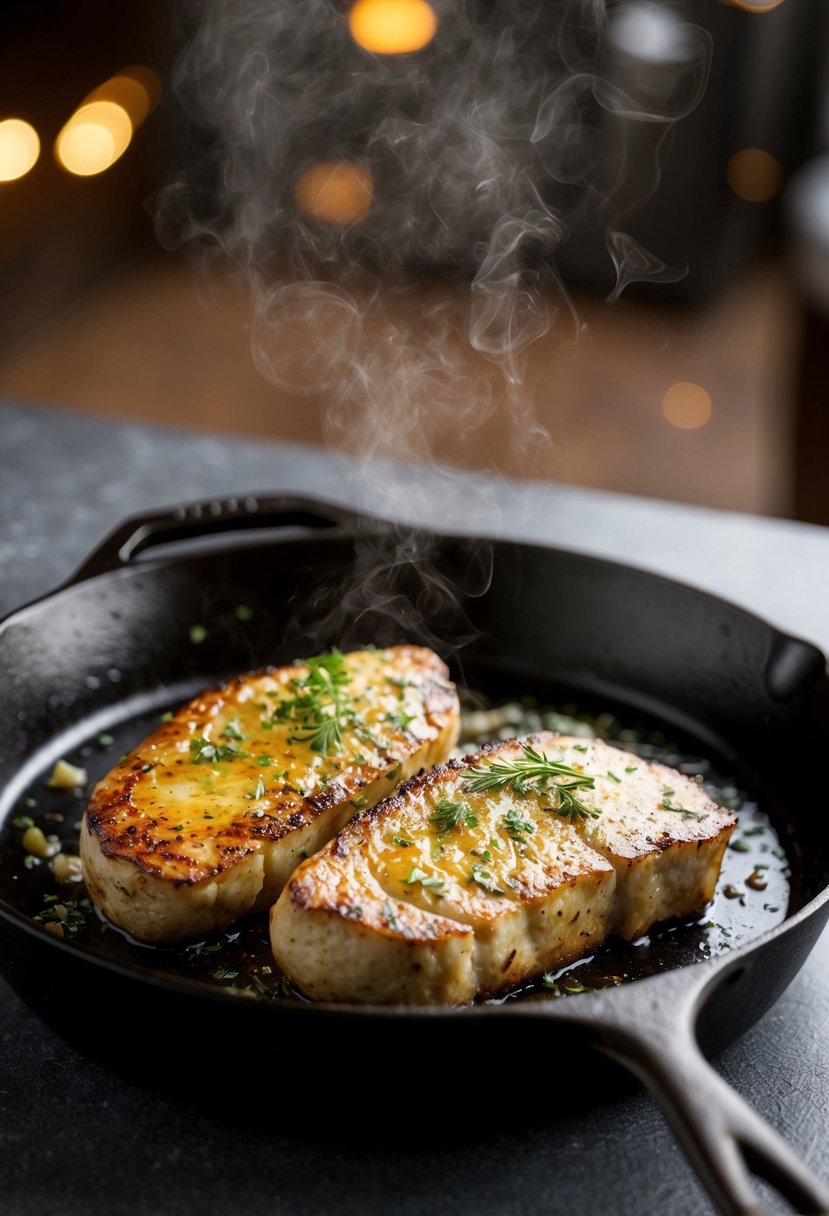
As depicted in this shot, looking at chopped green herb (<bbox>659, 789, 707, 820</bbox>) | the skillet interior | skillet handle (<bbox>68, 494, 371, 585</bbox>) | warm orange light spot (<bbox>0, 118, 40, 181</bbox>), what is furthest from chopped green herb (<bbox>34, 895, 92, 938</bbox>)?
warm orange light spot (<bbox>0, 118, 40, 181</bbox>)

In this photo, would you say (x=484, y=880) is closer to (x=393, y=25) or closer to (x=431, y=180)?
(x=393, y=25)

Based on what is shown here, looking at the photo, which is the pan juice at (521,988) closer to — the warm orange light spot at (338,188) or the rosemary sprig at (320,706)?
the rosemary sprig at (320,706)

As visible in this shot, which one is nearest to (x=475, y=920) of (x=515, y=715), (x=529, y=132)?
(x=515, y=715)

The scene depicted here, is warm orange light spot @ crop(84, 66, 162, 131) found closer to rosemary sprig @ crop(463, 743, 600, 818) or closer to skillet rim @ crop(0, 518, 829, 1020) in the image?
skillet rim @ crop(0, 518, 829, 1020)

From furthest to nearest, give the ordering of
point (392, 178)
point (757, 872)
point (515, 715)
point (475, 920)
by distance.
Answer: point (392, 178), point (515, 715), point (757, 872), point (475, 920)

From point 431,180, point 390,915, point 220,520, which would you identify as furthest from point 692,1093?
point 431,180

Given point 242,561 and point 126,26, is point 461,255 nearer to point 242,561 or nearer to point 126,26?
point 126,26
